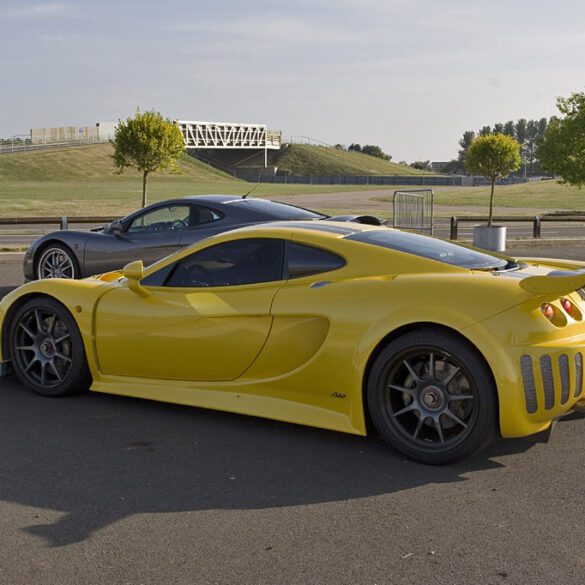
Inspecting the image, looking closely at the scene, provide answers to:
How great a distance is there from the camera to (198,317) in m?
5.20

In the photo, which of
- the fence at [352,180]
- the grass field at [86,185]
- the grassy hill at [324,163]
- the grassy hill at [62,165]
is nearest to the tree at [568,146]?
the grass field at [86,185]

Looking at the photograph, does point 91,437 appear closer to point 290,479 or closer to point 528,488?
point 290,479

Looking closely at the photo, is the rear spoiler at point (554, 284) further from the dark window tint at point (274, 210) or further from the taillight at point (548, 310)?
the dark window tint at point (274, 210)

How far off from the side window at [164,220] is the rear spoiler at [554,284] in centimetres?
658

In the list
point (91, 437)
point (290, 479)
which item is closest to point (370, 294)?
point (290, 479)

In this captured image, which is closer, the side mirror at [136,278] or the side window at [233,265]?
the side window at [233,265]

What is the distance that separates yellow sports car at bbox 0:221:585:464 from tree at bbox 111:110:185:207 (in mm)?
27577

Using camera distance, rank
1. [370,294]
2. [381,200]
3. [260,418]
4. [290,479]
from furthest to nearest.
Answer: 1. [381,200]
2. [260,418]
3. [370,294]
4. [290,479]

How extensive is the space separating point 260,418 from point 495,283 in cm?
183

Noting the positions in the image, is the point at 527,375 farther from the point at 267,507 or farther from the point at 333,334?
the point at 267,507

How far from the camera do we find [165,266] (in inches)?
218

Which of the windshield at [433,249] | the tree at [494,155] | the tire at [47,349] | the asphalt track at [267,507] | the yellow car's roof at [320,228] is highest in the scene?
the tree at [494,155]

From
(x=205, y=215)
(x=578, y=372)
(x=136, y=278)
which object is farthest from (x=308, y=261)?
(x=205, y=215)

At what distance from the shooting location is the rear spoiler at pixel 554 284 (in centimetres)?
427
